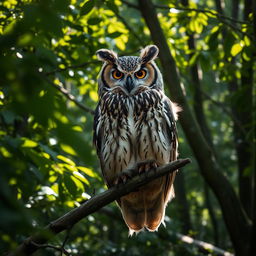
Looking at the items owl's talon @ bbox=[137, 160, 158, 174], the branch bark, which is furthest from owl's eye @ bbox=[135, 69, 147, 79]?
owl's talon @ bbox=[137, 160, 158, 174]

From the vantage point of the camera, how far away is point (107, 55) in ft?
12.3

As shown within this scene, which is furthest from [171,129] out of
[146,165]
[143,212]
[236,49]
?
[236,49]

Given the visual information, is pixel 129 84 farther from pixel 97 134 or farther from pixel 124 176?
pixel 124 176

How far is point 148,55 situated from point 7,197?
3.03 meters

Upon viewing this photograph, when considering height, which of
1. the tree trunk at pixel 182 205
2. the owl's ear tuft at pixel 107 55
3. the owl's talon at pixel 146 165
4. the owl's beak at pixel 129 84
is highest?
the owl's ear tuft at pixel 107 55

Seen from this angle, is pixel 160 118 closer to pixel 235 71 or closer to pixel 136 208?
pixel 136 208

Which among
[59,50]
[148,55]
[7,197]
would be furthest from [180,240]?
[7,197]

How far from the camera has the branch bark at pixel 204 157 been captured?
4.23m

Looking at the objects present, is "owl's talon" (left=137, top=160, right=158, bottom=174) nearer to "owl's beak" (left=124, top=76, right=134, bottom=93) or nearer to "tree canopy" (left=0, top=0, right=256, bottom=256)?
"tree canopy" (left=0, top=0, right=256, bottom=256)

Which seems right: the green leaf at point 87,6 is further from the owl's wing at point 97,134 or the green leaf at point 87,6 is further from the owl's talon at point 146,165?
the owl's talon at point 146,165

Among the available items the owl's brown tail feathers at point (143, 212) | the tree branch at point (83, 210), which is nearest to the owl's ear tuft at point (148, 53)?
the owl's brown tail feathers at point (143, 212)

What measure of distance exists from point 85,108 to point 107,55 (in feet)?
3.08

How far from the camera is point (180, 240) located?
4812mm

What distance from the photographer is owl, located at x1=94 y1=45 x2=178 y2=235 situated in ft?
10.7
